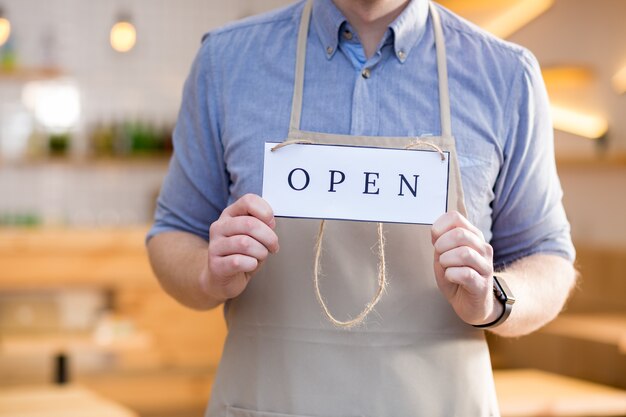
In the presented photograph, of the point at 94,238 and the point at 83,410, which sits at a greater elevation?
the point at 94,238

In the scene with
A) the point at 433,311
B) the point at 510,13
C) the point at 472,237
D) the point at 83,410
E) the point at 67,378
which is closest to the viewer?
the point at 472,237

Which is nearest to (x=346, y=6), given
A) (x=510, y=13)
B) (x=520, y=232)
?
(x=520, y=232)

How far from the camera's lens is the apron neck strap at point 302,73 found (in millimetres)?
1431

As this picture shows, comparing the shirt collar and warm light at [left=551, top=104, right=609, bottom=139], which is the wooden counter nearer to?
warm light at [left=551, top=104, right=609, bottom=139]

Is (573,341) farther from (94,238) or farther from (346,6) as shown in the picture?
(346,6)

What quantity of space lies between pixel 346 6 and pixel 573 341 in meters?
4.10

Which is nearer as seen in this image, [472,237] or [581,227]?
[472,237]

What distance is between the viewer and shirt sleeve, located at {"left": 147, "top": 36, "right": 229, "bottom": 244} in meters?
1.51

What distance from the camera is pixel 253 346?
145cm

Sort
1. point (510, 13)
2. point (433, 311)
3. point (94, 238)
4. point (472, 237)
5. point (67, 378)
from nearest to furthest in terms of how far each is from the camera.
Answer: point (472, 237) → point (433, 311) → point (67, 378) → point (94, 238) → point (510, 13)

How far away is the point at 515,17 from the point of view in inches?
246

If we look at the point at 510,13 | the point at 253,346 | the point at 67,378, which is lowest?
the point at 67,378

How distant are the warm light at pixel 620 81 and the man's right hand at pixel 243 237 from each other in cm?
464

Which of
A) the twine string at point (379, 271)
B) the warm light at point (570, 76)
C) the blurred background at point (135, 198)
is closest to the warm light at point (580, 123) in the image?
the blurred background at point (135, 198)
